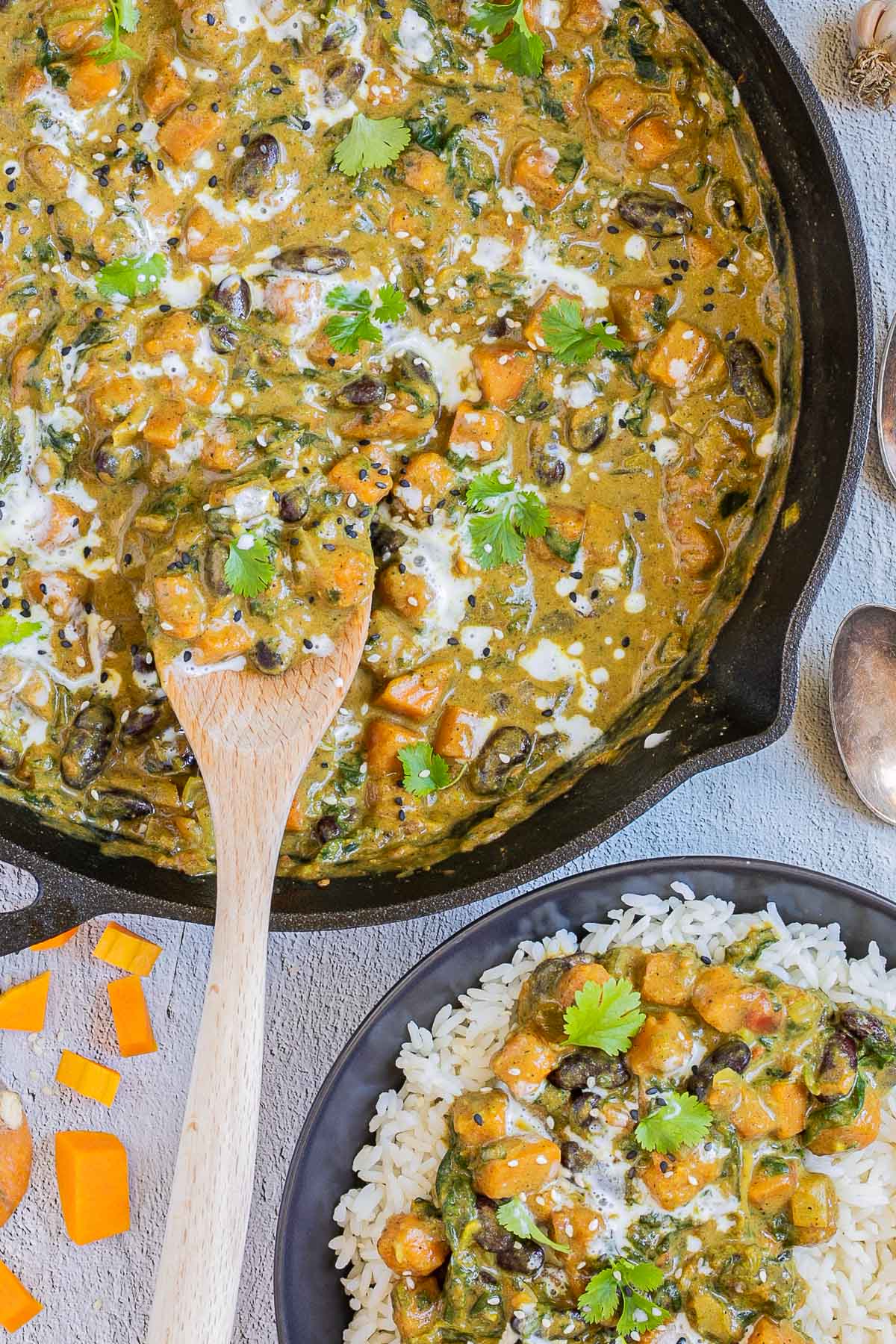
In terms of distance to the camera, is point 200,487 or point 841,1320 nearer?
point 200,487

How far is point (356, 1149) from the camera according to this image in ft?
11.3

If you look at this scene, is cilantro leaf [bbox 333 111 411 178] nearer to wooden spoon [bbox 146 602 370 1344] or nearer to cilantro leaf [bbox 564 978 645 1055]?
wooden spoon [bbox 146 602 370 1344]

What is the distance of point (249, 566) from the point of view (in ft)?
9.73

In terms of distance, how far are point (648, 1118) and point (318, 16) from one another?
3.04 m

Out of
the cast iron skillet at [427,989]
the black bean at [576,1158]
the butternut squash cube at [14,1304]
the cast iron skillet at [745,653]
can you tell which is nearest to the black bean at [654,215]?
the cast iron skillet at [745,653]

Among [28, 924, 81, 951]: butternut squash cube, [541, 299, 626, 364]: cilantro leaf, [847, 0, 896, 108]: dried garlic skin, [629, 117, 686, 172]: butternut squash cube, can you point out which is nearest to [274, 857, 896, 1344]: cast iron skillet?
[28, 924, 81, 951]: butternut squash cube

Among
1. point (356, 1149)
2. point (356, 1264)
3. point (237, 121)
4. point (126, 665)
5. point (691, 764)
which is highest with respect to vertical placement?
point (237, 121)

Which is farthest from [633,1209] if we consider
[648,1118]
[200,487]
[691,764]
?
[200,487]

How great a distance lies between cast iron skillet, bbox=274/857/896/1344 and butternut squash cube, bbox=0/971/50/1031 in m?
1.07

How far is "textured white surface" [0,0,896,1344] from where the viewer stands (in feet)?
12.2

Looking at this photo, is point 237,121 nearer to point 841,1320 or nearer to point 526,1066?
point 526,1066

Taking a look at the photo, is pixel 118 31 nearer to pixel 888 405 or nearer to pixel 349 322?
pixel 349 322

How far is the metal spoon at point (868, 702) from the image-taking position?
3705 millimetres

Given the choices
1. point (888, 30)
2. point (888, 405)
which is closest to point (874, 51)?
point (888, 30)
